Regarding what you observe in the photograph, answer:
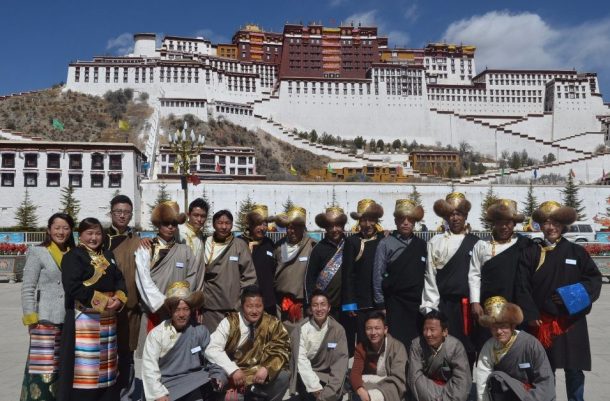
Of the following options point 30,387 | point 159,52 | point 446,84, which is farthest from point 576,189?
point 159,52

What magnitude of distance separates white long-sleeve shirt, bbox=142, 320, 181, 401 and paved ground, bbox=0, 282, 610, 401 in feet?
5.64

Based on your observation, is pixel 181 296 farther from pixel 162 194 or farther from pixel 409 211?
pixel 162 194

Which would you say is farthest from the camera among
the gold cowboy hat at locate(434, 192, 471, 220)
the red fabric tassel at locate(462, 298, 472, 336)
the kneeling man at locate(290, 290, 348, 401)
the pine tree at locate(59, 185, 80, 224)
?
the pine tree at locate(59, 185, 80, 224)

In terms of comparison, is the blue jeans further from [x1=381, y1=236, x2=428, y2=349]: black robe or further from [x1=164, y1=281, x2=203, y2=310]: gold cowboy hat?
[x1=164, y1=281, x2=203, y2=310]: gold cowboy hat

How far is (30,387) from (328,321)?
228 centimetres

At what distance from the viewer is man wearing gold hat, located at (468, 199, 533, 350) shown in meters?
4.33

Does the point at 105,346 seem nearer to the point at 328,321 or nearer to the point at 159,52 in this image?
the point at 328,321

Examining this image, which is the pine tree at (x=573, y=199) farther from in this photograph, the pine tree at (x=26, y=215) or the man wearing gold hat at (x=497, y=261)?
the man wearing gold hat at (x=497, y=261)

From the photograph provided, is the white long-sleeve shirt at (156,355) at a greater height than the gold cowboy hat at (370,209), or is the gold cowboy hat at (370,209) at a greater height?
the gold cowboy hat at (370,209)

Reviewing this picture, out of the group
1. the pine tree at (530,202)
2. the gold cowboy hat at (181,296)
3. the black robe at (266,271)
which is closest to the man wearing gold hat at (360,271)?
the black robe at (266,271)

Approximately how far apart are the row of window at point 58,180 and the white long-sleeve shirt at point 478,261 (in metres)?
31.5

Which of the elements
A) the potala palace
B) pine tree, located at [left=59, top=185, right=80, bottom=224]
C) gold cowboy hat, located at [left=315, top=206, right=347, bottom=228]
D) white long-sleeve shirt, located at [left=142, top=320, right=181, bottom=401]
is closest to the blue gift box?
gold cowboy hat, located at [left=315, top=206, right=347, bottom=228]

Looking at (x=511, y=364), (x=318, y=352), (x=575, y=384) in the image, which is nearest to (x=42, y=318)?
(x=318, y=352)

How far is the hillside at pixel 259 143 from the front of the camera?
1975 inches
